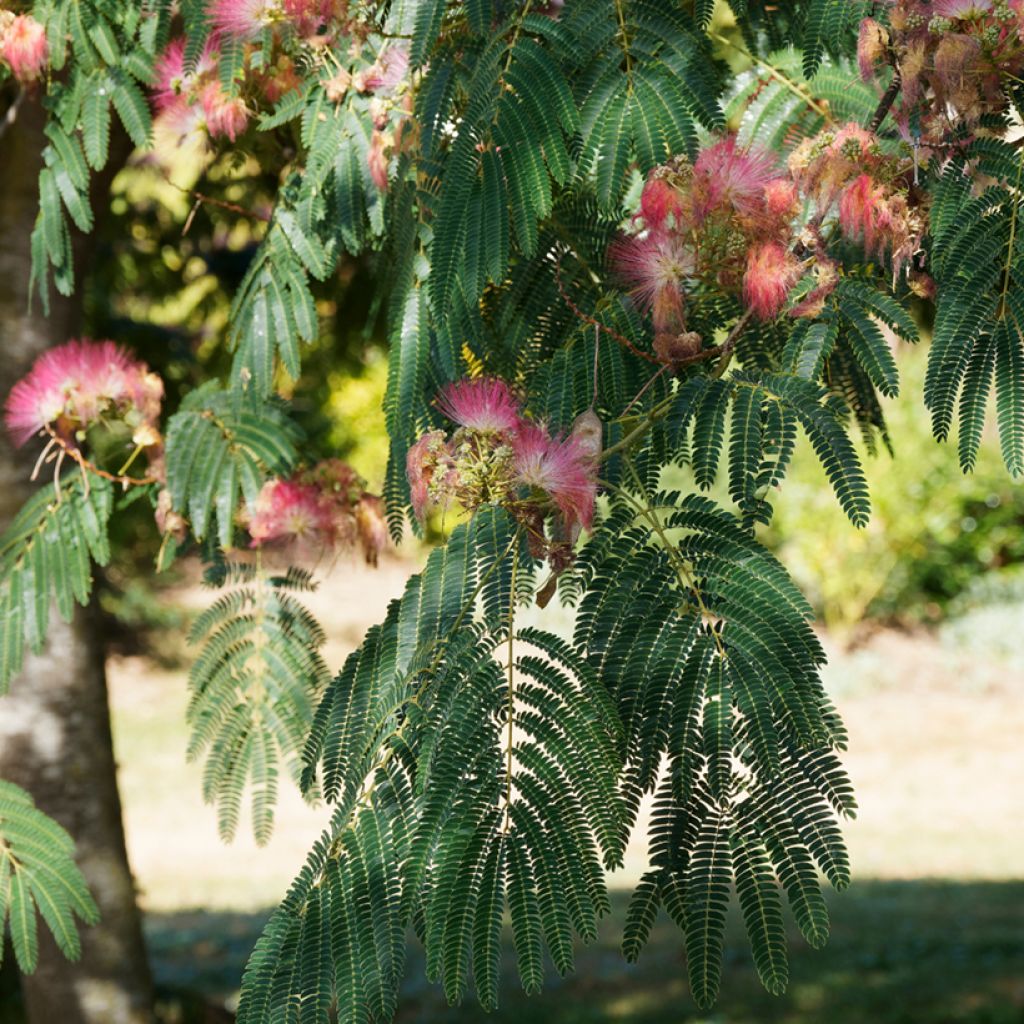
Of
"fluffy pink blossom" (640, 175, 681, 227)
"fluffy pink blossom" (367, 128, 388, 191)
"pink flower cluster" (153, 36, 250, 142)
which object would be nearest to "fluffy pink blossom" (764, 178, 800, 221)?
"fluffy pink blossom" (640, 175, 681, 227)

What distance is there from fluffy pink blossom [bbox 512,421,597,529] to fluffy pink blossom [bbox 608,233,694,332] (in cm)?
30

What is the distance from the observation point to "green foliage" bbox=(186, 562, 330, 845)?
10.3ft

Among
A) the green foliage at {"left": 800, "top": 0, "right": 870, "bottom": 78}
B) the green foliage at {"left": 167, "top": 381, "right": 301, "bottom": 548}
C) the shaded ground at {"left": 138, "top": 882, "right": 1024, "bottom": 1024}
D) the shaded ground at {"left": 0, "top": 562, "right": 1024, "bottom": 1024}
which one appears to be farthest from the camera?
the shaded ground at {"left": 0, "top": 562, "right": 1024, "bottom": 1024}

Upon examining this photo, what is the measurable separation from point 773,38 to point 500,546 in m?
1.33

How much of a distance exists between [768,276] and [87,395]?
164 cm

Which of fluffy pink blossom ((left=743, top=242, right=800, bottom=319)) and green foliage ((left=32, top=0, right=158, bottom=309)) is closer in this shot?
fluffy pink blossom ((left=743, top=242, right=800, bottom=319))

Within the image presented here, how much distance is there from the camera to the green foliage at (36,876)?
284 cm

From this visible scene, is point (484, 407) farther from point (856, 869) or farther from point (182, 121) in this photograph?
point (856, 869)

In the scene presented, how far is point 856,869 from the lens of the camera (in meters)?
7.55

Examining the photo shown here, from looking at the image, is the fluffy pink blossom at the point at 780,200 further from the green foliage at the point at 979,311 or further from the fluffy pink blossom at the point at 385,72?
the fluffy pink blossom at the point at 385,72

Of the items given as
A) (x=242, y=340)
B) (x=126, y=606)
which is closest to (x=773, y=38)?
(x=242, y=340)

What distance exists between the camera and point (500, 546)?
A: 1950mm

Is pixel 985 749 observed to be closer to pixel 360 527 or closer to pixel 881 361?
pixel 360 527

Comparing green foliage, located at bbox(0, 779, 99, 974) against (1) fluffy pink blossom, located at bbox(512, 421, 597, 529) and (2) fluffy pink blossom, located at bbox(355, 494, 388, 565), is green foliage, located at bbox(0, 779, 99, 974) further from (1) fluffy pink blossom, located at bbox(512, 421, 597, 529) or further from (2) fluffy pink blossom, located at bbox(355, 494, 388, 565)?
(1) fluffy pink blossom, located at bbox(512, 421, 597, 529)
